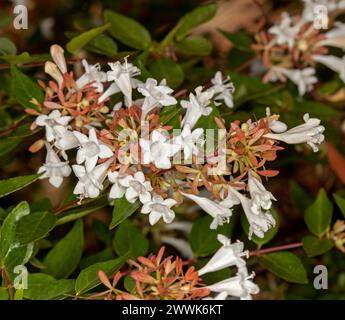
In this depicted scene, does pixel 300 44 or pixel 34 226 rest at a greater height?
pixel 300 44

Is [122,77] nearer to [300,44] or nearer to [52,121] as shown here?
[52,121]

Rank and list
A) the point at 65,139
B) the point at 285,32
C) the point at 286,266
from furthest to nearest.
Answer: the point at 285,32 → the point at 286,266 → the point at 65,139

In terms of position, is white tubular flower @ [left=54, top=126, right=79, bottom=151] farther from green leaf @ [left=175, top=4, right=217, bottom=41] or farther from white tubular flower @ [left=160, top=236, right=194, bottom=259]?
white tubular flower @ [left=160, top=236, right=194, bottom=259]

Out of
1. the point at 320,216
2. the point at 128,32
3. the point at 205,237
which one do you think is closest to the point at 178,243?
the point at 205,237

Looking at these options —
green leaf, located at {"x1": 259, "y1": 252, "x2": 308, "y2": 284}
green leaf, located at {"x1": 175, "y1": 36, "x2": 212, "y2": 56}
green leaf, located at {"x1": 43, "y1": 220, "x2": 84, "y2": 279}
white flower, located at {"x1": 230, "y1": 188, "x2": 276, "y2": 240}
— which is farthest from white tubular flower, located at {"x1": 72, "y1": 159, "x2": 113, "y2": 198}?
green leaf, located at {"x1": 175, "y1": 36, "x2": 212, "y2": 56}
